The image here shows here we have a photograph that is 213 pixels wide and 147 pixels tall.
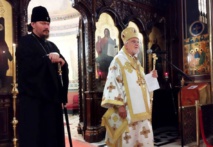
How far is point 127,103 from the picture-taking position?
323 cm

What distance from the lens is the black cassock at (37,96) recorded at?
7.56 feet

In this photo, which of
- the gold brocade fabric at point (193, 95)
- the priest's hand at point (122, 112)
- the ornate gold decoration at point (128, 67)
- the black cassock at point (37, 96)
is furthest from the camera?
the gold brocade fabric at point (193, 95)

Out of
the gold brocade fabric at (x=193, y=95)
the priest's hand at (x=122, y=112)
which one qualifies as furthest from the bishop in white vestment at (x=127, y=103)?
→ the gold brocade fabric at (x=193, y=95)

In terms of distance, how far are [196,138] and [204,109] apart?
768 millimetres

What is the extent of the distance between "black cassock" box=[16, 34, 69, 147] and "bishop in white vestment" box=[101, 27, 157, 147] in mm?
927

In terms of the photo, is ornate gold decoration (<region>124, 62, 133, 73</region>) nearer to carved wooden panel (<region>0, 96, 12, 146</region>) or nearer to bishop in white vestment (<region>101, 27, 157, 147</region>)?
bishop in white vestment (<region>101, 27, 157, 147</region>)

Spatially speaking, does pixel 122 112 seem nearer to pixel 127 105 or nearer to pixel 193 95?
pixel 127 105

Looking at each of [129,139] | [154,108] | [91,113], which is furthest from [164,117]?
[129,139]

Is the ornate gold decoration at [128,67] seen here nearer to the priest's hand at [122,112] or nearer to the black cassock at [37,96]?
the priest's hand at [122,112]

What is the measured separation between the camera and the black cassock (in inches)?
90.7

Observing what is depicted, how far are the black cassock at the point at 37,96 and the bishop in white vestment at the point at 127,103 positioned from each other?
927mm

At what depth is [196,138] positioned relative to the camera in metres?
4.98

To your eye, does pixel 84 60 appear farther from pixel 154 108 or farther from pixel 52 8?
pixel 52 8

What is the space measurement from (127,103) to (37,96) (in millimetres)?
1300
